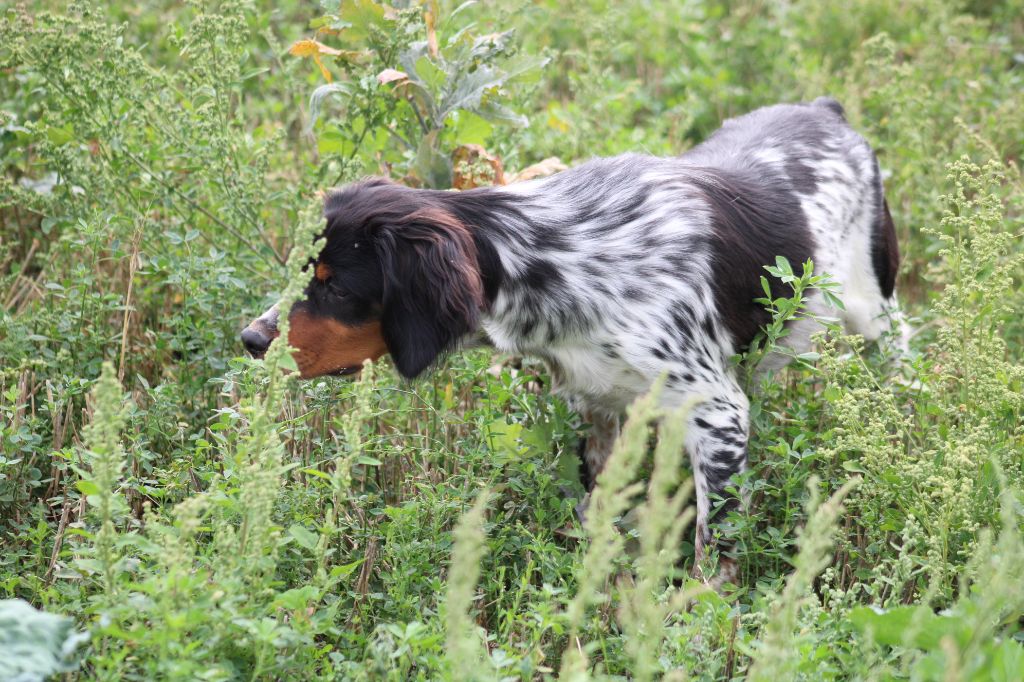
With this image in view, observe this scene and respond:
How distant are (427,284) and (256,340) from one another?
1.86 ft

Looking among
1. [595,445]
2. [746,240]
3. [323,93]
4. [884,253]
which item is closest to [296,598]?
[595,445]

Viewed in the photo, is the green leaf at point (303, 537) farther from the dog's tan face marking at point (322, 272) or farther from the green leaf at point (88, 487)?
the dog's tan face marking at point (322, 272)

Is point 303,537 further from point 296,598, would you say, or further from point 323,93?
point 323,93

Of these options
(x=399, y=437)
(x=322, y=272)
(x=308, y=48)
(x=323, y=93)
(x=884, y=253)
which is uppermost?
(x=308, y=48)

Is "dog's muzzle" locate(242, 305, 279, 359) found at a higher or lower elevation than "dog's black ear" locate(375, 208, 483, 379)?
lower

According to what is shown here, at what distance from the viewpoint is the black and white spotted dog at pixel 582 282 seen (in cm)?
343

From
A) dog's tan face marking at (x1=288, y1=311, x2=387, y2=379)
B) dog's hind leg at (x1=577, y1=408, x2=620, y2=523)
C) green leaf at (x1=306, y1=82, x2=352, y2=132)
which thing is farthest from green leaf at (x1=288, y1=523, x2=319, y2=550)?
green leaf at (x1=306, y1=82, x2=352, y2=132)

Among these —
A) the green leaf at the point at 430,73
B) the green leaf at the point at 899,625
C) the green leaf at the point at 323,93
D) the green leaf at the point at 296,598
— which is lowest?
the green leaf at the point at 899,625

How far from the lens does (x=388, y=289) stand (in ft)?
11.2

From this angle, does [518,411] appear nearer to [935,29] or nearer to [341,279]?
[341,279]

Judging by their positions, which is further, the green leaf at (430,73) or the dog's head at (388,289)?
the green leaf at (430,73)

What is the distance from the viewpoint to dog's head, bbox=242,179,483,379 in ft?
11.1

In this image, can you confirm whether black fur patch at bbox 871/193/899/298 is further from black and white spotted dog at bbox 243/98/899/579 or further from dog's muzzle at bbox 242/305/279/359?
dog's muzzle at bbox 242/305/279/359

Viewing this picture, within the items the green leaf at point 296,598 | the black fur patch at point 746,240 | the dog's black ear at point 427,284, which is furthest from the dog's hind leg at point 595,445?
the green leaf at point 296,598
